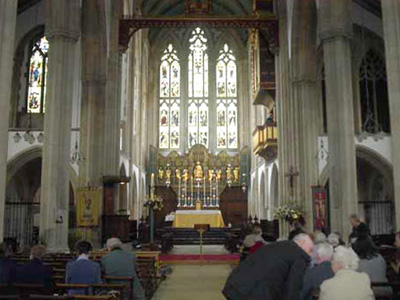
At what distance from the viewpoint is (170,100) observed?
108ft

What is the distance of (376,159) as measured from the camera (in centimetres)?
1866

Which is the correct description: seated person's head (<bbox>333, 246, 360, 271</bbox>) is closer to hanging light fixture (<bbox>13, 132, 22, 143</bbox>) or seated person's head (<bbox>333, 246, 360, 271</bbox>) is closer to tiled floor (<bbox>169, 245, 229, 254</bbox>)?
tiled floor (<bbox>169, 245, 229, 254</bbox>)

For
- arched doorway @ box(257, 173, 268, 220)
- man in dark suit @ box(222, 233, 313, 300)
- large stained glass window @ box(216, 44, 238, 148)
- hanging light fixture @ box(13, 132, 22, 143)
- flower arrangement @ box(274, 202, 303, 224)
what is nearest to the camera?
man in dark suit @ box(222, 233, 313, 300)

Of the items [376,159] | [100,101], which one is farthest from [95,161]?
[376,159]

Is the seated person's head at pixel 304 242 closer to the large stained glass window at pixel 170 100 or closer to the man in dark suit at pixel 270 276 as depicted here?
the man in dark suit at pixel 270 276

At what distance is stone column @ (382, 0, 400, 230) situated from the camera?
8.89m

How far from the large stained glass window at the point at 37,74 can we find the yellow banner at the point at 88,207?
894 centimetres

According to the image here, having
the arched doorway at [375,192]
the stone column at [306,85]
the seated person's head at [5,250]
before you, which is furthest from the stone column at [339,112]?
the seated person's head at [5,250]

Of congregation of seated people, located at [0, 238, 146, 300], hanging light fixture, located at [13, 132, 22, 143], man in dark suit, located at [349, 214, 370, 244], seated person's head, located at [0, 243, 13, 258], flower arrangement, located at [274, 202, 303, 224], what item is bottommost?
congregation of seated people, located at [0, 238, 146, 300]

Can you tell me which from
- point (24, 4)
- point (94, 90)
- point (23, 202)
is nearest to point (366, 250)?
point (94, 90)

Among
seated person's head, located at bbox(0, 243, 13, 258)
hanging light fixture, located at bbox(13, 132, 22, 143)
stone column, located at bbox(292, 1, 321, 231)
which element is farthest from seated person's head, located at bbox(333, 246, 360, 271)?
hanging light fixture, located at bbox(13, 132, 22, 143)

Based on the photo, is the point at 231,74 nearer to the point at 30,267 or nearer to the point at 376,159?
the point at 376,159

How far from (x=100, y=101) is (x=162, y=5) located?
624 inches

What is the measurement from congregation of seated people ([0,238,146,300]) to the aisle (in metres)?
2.50
